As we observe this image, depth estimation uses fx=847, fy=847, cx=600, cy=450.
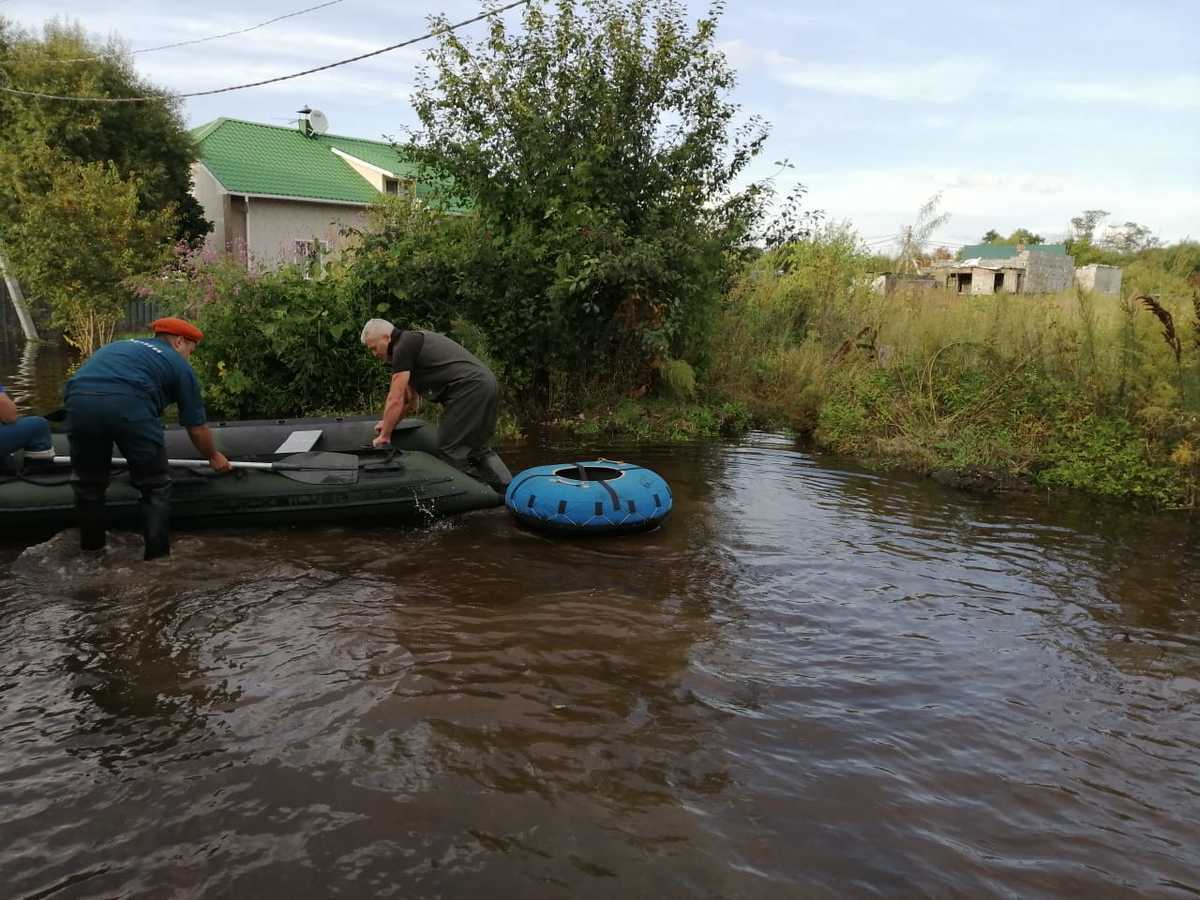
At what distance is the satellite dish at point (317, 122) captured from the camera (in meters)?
29.1

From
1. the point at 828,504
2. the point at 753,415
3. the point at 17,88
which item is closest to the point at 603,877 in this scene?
the point at 828,504

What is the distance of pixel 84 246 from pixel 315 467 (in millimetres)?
13912

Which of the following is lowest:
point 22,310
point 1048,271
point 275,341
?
point 275,341

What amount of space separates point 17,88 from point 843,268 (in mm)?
19851

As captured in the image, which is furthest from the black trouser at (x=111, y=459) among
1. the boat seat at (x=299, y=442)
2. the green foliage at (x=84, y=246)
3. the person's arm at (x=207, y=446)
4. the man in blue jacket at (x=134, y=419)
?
the green foliage at (x=84, y=246)

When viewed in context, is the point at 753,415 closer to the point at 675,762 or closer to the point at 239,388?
the point at 239,388

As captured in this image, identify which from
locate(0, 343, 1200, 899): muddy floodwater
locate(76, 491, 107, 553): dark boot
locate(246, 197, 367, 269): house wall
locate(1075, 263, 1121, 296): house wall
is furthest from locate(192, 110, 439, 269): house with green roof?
locate(1075, 263, 1121, 296): house wall

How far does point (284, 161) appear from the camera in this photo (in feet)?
87.7

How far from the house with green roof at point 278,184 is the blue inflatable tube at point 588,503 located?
18.3 meters

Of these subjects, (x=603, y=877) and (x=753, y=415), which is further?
(x=753, y=415)

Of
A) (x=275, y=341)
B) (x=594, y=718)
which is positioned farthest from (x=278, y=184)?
(x=594, y=718)

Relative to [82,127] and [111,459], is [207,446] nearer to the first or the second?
[111,459]

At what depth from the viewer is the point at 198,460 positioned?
6617 mm

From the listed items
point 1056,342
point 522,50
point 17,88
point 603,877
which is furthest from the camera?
point 17,88
